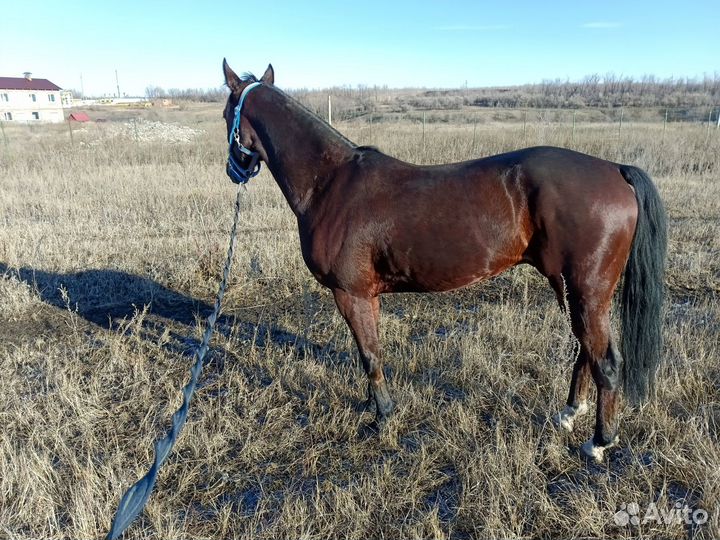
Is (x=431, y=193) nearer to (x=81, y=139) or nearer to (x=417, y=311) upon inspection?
(x=417, y=311)

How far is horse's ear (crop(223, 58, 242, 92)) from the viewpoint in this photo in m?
3.18

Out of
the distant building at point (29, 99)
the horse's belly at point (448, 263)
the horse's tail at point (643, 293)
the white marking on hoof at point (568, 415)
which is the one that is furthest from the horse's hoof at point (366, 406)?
the distant building at point (29, 99)

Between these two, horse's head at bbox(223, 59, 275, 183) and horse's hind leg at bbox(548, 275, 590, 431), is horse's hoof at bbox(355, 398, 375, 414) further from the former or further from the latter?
horse's head at bbox(223, 59, 275, 183)

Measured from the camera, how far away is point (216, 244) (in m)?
5.71

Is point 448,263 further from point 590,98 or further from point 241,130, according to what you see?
point 590,98

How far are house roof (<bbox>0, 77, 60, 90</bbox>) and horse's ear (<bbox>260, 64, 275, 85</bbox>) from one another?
205 ft

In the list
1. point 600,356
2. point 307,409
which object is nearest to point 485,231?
point 600,356

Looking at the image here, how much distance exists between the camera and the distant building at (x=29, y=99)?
49.8 m

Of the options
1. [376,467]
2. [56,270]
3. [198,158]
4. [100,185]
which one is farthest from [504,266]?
[198,158]

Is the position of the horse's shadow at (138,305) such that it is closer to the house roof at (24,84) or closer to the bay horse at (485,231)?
the bay horse at (485,231)

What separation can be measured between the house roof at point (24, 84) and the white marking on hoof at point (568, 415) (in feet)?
213

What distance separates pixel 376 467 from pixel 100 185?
396 inches

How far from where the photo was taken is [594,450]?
8.59 feet

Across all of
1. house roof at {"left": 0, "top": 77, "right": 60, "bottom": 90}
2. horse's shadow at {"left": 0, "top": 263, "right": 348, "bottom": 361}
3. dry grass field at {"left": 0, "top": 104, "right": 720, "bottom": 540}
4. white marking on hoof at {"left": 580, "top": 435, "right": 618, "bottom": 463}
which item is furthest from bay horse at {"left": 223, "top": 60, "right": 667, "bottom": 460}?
house roof at {"left": 0, "top": 77, "right": 60, "bottom": 90}
